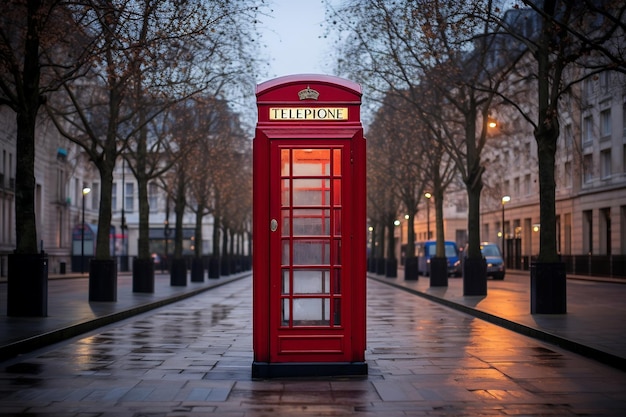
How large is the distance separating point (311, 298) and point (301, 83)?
2478 mm

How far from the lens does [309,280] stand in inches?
384

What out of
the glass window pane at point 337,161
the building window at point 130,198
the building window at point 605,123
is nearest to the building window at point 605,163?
the building window at point 605,123

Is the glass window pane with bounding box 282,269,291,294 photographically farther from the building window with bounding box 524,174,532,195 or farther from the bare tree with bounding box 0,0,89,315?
the building window with bounding box 524,174,532,195

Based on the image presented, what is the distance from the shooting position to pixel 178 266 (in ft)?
120

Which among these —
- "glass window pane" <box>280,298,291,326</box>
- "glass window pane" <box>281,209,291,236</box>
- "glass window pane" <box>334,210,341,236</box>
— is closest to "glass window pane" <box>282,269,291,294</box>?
"glass window pane" <box>280,298,291,326</box>

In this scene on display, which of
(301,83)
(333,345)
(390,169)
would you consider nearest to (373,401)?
(333,345)

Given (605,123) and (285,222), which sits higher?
(605,123)

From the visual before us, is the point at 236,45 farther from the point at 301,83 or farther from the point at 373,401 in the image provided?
A: the point at 373,401

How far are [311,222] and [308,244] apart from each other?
9.9 inches

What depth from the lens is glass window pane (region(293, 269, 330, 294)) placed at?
973cm

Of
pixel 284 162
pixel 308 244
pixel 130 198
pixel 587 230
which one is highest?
pixel 130 198

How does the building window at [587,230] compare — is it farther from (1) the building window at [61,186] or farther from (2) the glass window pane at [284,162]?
(2) the glass window pane at [284,162]

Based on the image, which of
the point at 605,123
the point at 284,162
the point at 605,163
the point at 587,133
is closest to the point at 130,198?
the point at 587,133

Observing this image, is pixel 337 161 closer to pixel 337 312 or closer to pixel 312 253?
pixel 312 253
